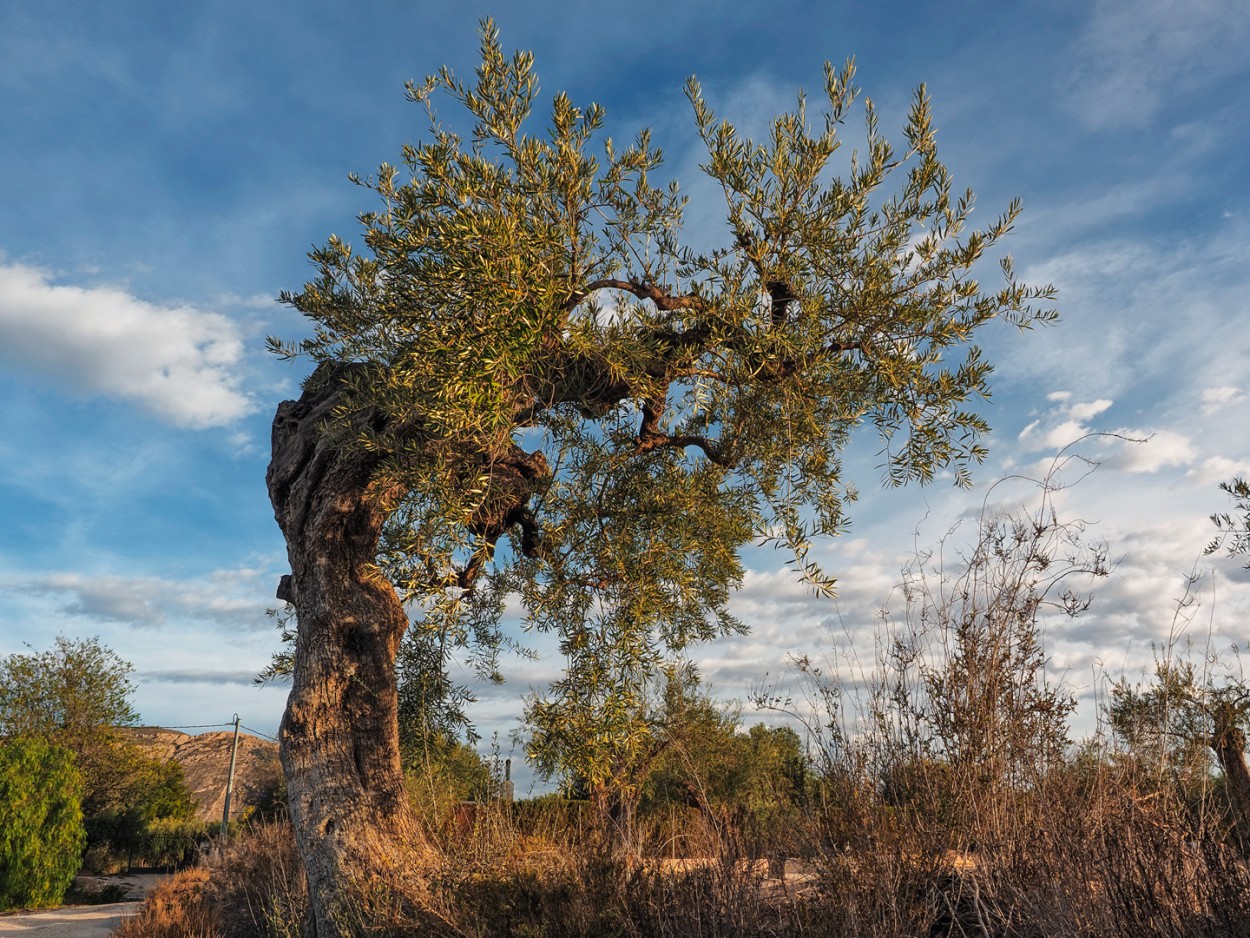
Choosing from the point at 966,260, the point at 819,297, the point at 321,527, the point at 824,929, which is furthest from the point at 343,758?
the point at 966,260

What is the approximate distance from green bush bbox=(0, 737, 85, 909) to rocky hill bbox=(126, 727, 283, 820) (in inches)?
751

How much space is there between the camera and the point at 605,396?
8.70 meters

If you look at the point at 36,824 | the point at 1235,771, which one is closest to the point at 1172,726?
the point at 1235,771

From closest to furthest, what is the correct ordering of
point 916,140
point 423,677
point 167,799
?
point 916,140 < point 423,677 < point 167,799

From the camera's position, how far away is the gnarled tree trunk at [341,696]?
7.89 m

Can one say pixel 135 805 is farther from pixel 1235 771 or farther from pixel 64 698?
pixel 1235 771

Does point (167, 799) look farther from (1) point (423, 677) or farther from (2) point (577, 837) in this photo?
(2) point (577, 837)

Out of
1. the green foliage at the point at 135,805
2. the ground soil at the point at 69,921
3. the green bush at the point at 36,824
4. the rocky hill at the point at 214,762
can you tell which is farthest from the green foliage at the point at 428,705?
the rocky hill at the point at 214,762

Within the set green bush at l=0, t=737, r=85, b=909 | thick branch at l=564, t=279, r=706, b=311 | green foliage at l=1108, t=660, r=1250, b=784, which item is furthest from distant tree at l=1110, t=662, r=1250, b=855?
green bush at l=0, t=737, r=85, b=909

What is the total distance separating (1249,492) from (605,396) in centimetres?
633

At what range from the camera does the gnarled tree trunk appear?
7895mm

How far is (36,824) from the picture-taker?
19.5 meters

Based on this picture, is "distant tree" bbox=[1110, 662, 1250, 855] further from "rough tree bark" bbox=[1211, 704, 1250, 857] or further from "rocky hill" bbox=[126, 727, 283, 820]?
"rocky hill" bbox=[126, 727, 283, 820]

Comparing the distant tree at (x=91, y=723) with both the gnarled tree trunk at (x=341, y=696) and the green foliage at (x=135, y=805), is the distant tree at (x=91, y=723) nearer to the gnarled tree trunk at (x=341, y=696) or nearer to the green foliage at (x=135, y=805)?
the green foliage at (x=135, y=805)
